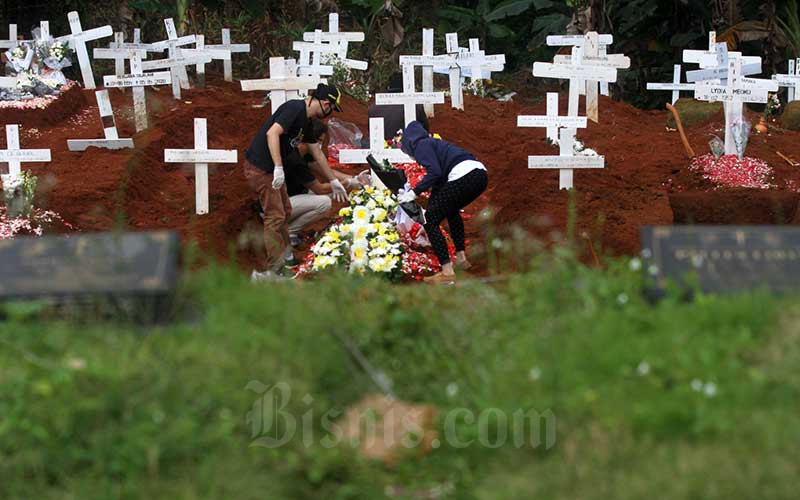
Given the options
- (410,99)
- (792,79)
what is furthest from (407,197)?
(792,79)

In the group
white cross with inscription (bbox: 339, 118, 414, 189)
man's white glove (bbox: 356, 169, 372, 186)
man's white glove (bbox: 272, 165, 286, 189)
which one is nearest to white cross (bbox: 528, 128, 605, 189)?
white cross with inscription (bbox: 339, 118, 414, 189)

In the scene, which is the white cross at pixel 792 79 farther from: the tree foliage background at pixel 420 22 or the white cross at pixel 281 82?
the white cross at pixel 281 82

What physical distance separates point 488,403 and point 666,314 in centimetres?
98

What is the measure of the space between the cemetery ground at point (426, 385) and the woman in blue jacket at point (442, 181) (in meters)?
2.58

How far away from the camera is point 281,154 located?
10.2 metres

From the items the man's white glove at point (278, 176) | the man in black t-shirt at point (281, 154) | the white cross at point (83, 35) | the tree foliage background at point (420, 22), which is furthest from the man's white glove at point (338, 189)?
the tree foliage background at point (420, 22)

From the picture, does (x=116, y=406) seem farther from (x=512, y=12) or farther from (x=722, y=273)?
(x=512, y=12)

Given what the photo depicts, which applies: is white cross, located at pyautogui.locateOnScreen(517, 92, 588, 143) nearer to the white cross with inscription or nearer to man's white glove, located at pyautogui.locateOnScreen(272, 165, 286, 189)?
the white cross with inscription

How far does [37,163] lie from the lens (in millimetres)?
13711

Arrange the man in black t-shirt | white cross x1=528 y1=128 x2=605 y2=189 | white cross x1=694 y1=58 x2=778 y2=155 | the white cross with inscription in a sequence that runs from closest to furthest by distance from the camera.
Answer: the man in black t-shirt → the white cross with inscription → white cross x1=528 y1=128 x2=605 y2=189 → white cross x1=694 y1=58 x2=778 y2=155

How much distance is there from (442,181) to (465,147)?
5.38m

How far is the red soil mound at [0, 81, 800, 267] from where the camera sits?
11.2 metres

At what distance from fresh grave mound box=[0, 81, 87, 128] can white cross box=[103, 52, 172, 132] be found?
210 centimetres

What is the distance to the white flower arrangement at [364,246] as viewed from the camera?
8.62 m
